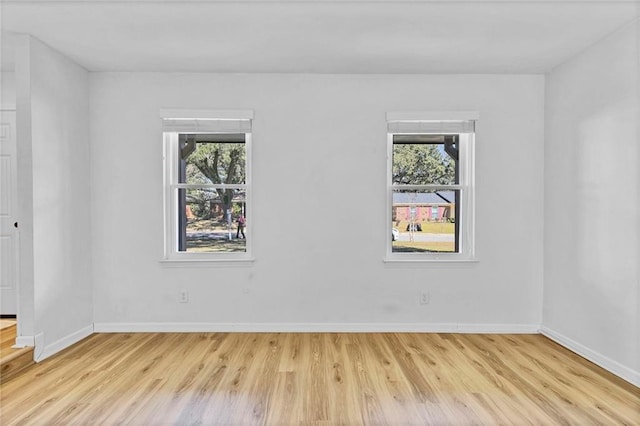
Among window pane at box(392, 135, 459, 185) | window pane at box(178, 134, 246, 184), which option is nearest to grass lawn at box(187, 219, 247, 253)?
window pane at box(178, 134, 246, 184)

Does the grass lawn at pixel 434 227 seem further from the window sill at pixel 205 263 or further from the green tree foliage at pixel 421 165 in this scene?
the window sill at pixel 205 263

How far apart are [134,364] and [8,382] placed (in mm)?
802

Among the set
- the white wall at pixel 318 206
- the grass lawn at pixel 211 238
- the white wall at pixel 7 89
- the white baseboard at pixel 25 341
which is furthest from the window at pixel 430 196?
the white wall at pixel 7 89

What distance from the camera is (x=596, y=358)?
3070 mm

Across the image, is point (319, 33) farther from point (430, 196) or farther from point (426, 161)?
point (430, 196)

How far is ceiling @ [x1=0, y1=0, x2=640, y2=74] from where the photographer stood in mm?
2568

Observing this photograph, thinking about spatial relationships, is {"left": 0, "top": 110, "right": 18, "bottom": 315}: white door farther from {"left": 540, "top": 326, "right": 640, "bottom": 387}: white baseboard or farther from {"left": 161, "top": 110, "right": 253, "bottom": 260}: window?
→ {"left": 540, "top": 326, "right": 640, "bottom": 387}: white baseboard

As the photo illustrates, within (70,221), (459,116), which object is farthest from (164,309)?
(459,116)

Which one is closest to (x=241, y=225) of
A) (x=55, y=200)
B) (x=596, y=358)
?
(x=55, y=200)

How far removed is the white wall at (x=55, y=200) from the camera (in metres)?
3.06

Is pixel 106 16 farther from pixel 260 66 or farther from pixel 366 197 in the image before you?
pixel 366 197

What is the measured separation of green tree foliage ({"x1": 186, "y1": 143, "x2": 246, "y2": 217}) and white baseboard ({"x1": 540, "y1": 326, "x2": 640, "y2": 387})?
3355mm

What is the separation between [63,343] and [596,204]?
15.3 feet

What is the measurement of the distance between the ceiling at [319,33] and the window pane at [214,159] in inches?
27.4
